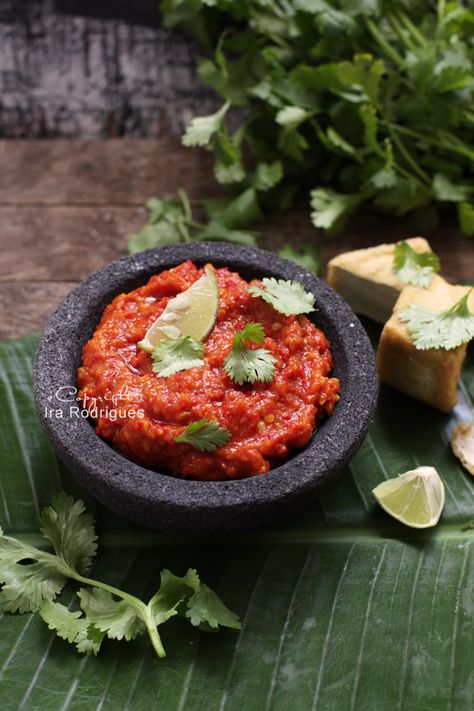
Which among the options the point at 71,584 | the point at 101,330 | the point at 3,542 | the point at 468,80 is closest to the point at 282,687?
the point at 71,584

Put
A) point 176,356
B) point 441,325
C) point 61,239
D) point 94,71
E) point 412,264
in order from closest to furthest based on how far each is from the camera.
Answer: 1. point 176,356
2. point 441,325
3. point 412,264
4. point 61,239
5. point 94,71

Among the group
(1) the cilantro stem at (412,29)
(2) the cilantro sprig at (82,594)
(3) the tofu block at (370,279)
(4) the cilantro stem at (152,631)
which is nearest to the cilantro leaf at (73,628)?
(2) the cilantro sprig at (82,594)

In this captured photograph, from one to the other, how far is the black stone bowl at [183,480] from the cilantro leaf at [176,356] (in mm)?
251

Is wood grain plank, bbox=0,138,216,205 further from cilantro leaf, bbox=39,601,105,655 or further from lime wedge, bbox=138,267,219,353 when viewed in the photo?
cilantro leaf, bbox=39,601,105,655

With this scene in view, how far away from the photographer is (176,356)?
7.47 feet

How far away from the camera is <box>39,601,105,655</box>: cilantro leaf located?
2.20 metres

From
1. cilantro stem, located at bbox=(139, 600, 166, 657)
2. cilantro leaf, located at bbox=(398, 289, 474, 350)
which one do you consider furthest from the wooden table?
cilantro stem, located at bbox=(139, 600, 166, 657)

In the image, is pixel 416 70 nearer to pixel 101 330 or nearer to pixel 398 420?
pixel 398 420

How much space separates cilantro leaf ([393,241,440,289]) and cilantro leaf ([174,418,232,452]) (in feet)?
3.16

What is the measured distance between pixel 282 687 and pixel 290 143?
1.96 m

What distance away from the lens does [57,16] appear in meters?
3.99

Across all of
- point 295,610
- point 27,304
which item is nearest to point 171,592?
point 295,610

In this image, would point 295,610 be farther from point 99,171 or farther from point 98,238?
point 99,171

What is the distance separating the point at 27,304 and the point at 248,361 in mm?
1275
